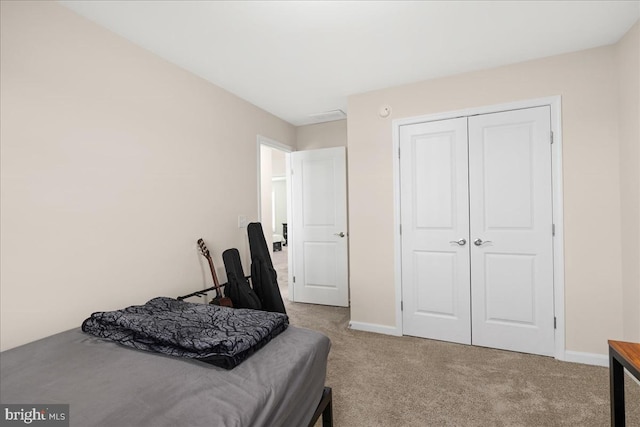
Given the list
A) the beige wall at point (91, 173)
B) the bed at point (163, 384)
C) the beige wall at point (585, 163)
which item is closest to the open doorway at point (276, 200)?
the beige wall at point (91, 173)

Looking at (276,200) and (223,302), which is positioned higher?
(276,200)

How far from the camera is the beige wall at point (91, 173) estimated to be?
158 centimetres

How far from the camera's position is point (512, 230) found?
8.71 feet

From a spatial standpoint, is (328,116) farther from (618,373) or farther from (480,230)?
(618,373)

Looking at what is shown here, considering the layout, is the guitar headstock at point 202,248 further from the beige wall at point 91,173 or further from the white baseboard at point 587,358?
the white baseboard at point 587,358

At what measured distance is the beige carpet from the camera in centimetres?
182

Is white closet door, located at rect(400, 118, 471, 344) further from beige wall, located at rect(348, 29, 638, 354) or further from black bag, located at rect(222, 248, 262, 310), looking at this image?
black bag, located at rect(222, 248, 262, 310)

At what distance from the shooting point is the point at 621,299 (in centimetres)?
234

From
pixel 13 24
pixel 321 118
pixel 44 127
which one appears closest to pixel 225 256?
pixel 44 127

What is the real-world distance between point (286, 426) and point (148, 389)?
1.78ft

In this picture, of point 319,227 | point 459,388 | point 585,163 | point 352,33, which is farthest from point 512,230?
point 319,227

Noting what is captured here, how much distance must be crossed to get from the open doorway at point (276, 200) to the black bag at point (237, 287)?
34.3 inches

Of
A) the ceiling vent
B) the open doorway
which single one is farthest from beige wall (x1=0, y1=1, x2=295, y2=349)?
the ceiling vent

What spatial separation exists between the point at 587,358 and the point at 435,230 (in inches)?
59.5
